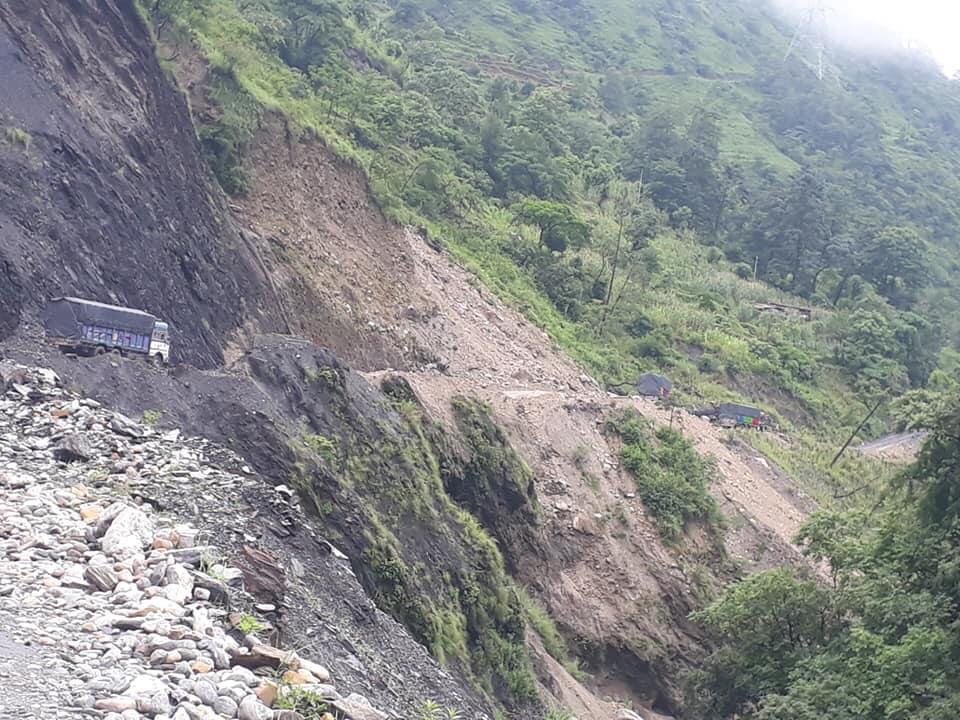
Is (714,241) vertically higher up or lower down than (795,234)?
lower down

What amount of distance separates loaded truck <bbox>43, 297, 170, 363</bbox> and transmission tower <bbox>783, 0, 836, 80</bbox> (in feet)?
332

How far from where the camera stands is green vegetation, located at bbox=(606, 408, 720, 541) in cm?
2588

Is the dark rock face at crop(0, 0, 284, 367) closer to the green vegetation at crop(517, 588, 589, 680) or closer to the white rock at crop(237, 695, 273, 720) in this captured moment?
the green vegetation at crop(517, 588, 589, 680)

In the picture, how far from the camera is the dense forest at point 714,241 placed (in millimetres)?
18016

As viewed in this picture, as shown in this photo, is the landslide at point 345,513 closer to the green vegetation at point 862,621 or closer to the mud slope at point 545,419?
the mud slope at point 545,419

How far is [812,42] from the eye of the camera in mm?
127562

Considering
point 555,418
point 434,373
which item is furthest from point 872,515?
point 434,373

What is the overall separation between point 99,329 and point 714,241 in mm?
47938

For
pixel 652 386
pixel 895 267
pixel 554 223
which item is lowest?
pixel 652 386

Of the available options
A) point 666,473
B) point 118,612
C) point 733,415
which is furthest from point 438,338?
point 118,612

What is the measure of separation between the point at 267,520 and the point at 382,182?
2108cm

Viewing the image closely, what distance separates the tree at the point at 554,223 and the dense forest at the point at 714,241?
0.42 ft

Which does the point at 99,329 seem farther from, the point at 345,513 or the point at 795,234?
the point at 795,234

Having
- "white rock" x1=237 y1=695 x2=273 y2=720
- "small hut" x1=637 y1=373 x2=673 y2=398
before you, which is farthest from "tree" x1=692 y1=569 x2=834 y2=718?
"white rock" x1=237 y1=695 x2=273 y2=720
